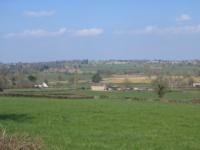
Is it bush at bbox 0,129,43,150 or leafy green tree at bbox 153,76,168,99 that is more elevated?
bush at bbox 0,129,43,150

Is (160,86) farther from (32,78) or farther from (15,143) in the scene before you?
(15,143)

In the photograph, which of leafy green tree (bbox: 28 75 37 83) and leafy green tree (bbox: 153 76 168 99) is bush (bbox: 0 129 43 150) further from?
leafy green tree (bbox: 28 75 37 83)

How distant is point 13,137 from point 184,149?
7.07 meters

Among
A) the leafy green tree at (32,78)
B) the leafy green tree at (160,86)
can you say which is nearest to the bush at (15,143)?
the leafy green tree at (160,86)

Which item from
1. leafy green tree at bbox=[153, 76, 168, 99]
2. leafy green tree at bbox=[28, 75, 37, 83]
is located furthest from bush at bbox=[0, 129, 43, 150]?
leafy green tree at bbox=[28, 75, 37, 83]

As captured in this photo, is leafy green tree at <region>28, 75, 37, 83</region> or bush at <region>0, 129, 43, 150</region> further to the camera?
leafy green tree at <region>28, 75, 37, 83</region>

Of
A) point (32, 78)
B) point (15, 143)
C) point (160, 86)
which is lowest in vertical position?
point (32, 78)

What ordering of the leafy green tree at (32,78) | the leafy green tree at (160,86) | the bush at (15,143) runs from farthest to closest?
the leafy green tree at (32,78), the leafy green tree at (160,86), the bush at (15,143)

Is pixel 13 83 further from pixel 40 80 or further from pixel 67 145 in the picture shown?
pixel 67 145

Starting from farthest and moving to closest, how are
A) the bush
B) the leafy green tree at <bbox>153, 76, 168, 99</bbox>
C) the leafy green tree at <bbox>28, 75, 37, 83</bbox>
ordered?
the leafy green tree at <bbox>28, 75, 37, 83</bbox>
the leafy green tree at <bbox>153, 76, 168, 99</bbox>
the bush

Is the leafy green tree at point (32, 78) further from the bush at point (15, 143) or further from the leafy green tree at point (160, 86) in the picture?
the bush at point (15, 143)

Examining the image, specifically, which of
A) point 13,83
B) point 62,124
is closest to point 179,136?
point 62,124

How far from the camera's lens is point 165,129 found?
23547 millimetres

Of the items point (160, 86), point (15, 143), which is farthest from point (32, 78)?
point (15, 143)
